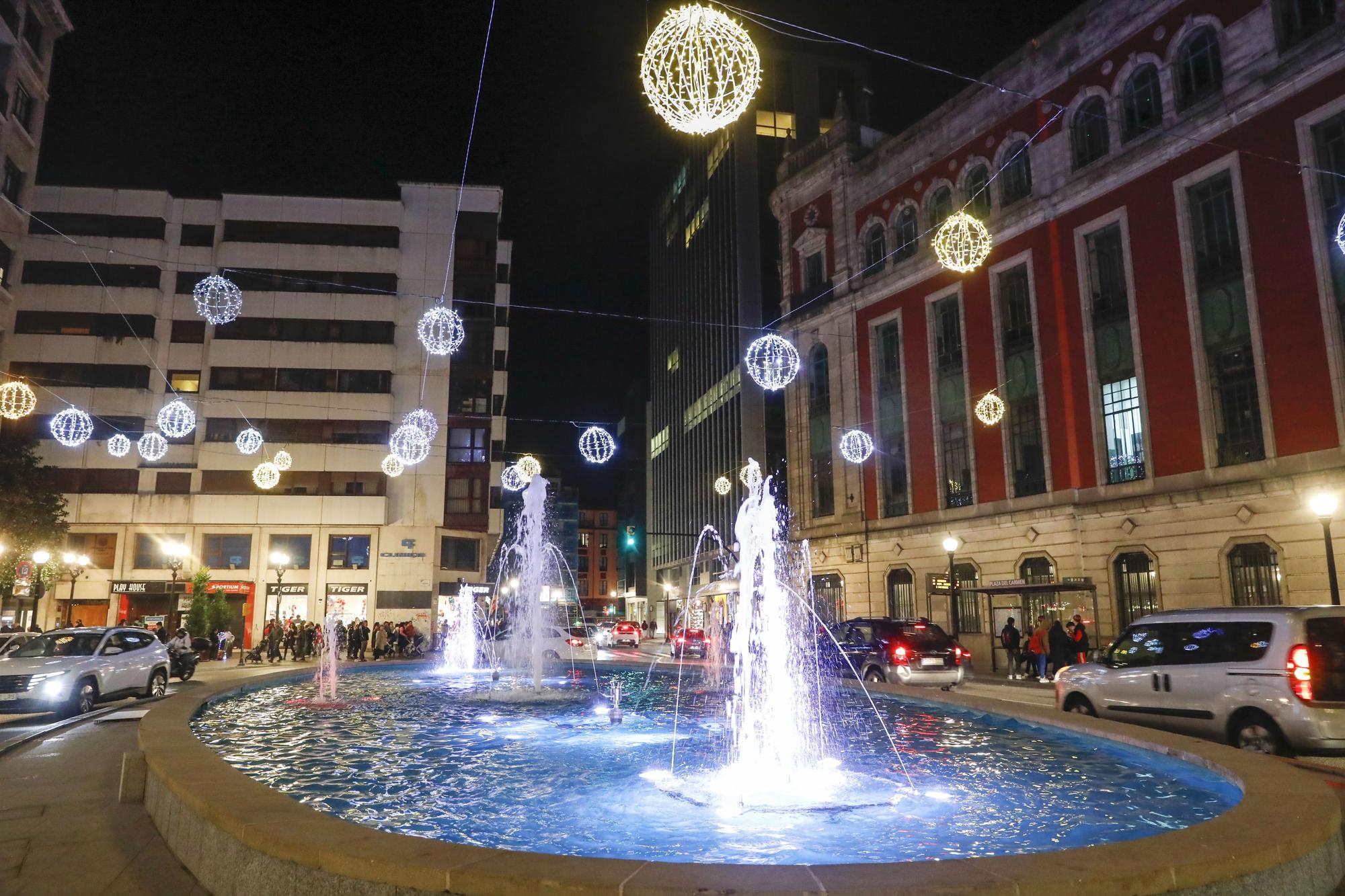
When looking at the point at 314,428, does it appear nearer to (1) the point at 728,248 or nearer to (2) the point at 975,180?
(1) the point at 728,248

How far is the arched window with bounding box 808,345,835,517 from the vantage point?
126 feet

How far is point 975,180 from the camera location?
1265 inches

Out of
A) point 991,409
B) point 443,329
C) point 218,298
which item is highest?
point 218,298

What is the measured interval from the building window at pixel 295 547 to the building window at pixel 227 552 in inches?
50.4

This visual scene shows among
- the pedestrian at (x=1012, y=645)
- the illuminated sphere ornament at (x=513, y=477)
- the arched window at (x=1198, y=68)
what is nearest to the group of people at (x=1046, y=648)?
the pedestrian at (x=1012, y=645)

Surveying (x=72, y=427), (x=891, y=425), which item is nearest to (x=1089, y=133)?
(x=891, y=425)

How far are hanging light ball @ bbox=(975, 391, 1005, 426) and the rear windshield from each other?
64.5 ft

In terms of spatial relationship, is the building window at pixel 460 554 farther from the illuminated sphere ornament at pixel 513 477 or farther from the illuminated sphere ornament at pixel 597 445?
the illuminated sphere ornament at pixel 597 445

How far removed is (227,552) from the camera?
158 feet

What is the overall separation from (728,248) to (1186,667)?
52555 millimetres

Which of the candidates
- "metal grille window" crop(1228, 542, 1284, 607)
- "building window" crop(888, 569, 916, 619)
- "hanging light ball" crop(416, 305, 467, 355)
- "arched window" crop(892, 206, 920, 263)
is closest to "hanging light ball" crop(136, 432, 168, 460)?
"hanging light ball" crop(416, 305, 467, 355)

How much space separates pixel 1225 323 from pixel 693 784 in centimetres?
2218

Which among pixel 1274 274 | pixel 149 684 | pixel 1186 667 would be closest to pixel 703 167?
pixel 1274 274

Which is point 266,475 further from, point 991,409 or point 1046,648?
point 1046,648
